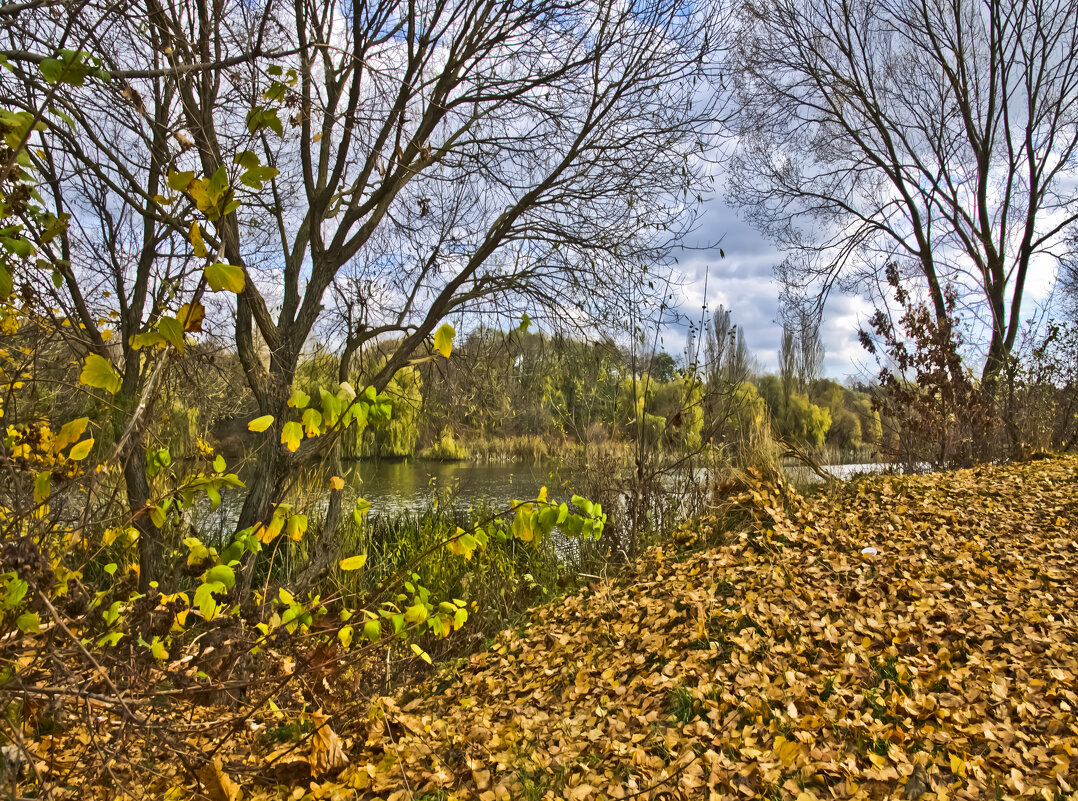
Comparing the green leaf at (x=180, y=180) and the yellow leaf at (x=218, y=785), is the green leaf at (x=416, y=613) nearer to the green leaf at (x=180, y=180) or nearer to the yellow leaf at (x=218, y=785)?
the yellow leaf at (x=218, y=785)

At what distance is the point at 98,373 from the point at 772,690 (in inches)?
105

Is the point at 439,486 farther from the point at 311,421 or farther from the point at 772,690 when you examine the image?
the point at 311,421

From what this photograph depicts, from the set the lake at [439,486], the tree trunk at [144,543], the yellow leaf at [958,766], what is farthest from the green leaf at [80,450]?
the lake at [439,486]

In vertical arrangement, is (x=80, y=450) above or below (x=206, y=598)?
above

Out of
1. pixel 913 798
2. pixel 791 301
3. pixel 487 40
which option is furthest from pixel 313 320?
pixel 791 301

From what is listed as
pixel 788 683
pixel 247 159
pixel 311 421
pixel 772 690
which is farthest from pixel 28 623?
pixel 788 683

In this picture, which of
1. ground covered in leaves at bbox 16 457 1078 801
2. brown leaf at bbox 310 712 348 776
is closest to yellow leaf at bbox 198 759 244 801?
ground covered in leaves at bbox 16 457 1078 801

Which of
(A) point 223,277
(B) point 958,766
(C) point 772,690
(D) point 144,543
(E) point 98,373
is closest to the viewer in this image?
(A) point 223,277

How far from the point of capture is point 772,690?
271cm

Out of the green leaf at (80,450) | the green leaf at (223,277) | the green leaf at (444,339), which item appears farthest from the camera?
the green leaf at (444,339)

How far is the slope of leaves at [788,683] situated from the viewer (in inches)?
Answer: 88.1

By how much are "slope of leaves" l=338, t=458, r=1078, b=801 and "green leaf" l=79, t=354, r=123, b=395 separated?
5.82 feet

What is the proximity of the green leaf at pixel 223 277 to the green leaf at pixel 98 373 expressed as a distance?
0.33 m

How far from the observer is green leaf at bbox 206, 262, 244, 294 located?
129cm
